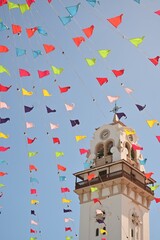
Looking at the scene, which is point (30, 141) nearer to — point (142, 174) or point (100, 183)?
point (100, 183)

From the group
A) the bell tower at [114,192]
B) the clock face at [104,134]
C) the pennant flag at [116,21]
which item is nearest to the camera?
the pennant flag at [116,21]

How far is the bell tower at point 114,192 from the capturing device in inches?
1432

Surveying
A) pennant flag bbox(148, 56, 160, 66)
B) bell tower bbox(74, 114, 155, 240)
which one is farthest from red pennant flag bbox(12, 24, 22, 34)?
bell tower bbox(74, 114, 155, 240)

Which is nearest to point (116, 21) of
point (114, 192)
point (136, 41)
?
point (136, 41)

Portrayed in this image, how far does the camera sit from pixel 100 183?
38.5 meters

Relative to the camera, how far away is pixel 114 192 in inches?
1483

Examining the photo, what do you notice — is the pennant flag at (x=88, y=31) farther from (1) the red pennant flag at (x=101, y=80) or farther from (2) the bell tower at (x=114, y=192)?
(2) the bell tower at (x=114, y=192)

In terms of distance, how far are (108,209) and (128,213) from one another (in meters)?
1.73

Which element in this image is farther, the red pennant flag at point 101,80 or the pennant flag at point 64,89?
the pennant flag at point 64,89

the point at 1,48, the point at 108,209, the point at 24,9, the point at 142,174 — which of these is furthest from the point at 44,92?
the point at 142,174

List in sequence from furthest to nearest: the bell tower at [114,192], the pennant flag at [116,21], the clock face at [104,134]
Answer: the clock face at [104,134]
the bell tower at [114,192]
the pennant flag at [116,21]

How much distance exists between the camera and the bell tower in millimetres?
36375

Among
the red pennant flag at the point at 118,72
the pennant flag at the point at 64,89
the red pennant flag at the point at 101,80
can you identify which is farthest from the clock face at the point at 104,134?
the red pennant flag at the point at 118,72

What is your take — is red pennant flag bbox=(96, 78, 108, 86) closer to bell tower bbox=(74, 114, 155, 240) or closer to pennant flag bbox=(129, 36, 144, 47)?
pennant flag bbox=(129, 36, 144, 47)
